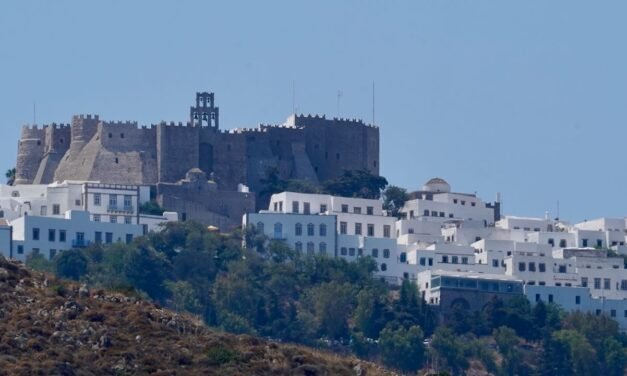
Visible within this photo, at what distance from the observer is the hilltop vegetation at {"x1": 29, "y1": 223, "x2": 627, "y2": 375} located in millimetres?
91125

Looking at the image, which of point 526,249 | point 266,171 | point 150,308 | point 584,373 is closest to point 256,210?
point 266,171

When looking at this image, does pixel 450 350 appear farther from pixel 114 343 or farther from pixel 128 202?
pixel 114 343

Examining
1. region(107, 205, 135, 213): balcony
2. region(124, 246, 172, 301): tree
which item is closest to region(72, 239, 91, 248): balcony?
region(124, 246, 172, 301): tree

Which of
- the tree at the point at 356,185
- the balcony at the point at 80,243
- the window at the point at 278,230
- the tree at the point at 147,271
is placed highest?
the tree at the point at 356,185

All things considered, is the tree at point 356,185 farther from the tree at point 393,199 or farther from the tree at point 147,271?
the tree at point 147,271

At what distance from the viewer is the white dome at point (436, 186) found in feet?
372

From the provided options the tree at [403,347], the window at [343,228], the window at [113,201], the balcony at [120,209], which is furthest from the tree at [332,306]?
the window at [113,201]

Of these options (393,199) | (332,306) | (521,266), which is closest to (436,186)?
(393,199)

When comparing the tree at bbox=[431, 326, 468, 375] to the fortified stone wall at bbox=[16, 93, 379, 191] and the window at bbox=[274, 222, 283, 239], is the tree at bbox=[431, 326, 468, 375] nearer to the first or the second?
the window at bbox=[274, 222, 283, 239]

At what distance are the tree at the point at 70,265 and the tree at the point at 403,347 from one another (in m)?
11.2

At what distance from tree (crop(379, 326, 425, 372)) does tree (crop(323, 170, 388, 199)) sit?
17.3 meters

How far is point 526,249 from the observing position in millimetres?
103938

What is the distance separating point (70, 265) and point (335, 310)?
9.71 meters

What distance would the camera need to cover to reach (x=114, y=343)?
4206 centimetres
